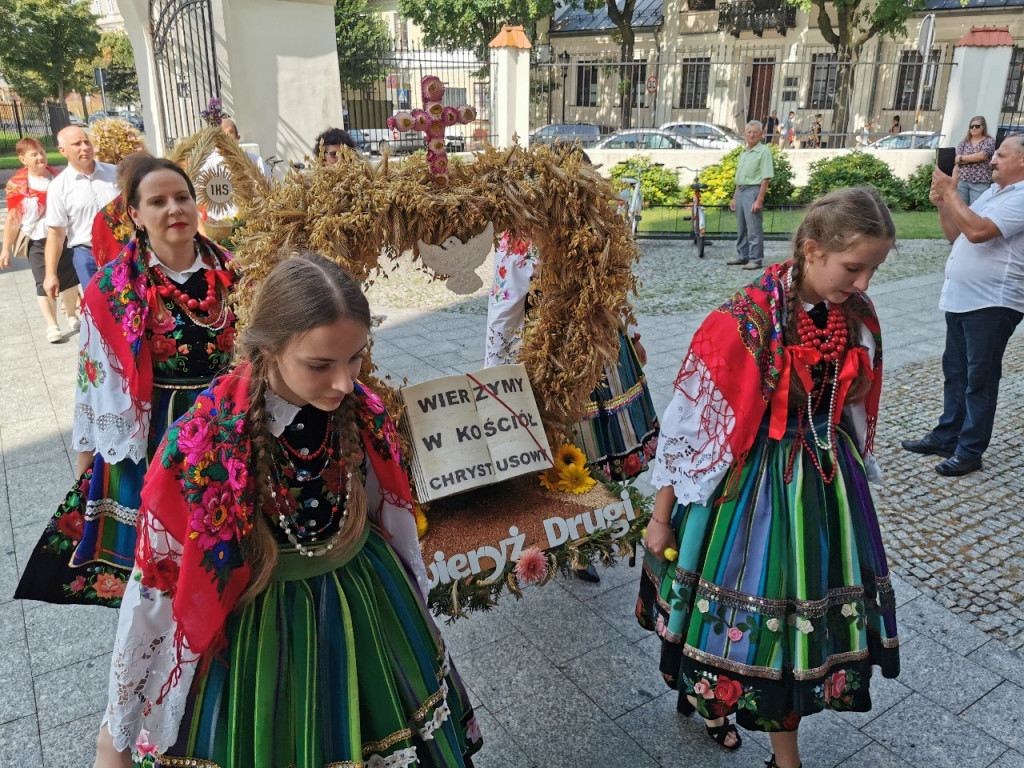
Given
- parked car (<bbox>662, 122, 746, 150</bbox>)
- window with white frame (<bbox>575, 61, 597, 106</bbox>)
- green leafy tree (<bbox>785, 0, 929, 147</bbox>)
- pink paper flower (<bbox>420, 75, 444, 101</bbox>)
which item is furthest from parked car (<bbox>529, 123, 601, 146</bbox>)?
pink paper flower (<bbox>420, 75, 444, 101</bbox>)

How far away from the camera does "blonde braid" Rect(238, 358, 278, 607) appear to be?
5.82ft

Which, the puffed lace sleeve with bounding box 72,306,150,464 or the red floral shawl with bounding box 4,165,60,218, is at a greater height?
the red floral shawl with bounding box 4,165,60,218

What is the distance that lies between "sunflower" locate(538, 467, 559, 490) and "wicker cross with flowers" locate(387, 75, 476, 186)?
48.7 inches

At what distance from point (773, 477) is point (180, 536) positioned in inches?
66.3

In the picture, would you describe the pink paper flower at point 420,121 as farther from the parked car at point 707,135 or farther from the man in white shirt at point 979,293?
the parked car at point 707,135

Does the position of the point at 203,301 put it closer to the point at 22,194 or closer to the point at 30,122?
the point at 22,194

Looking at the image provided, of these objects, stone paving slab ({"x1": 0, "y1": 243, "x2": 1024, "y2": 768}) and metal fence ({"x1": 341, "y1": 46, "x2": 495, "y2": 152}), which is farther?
metal fence ({"x1": 341, "y1": 46, "x2": 495, "y2": 152})

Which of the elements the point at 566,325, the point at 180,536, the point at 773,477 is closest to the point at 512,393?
the point at 566,325

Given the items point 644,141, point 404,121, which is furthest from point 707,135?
point 404,121

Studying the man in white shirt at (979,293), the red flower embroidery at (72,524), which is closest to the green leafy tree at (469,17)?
the man in white shirt at (979,293)

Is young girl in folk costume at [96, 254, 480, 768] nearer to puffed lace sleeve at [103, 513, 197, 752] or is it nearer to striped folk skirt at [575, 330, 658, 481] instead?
puffed lace sleeve at [103, 513, 197, 752]

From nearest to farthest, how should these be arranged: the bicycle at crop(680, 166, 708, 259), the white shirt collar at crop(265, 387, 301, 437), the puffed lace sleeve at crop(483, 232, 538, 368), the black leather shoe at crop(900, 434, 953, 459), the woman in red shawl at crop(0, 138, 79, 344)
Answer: the white shirt collar at crop(265, 387, 301, 437), the puffed lace sleeve at crop(483, 232, 538, 368), the black leather shoe at crop(900, 434, 953, 459), the woman in red shawl at crop(0, 138, 79, 344), the bicycle at crop(680, 166, 708, 259)

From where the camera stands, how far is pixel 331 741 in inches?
71.1

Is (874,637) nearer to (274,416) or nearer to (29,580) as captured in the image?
(274,416)
